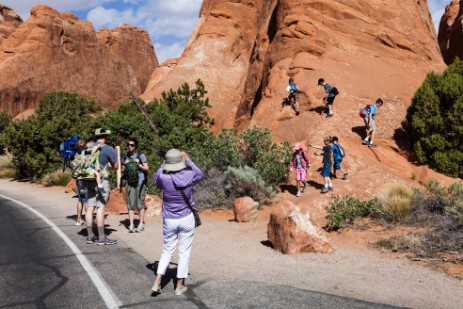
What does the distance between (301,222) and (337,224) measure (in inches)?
63.0

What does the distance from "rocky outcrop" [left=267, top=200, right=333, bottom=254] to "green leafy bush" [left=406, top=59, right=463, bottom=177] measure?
24.7ft

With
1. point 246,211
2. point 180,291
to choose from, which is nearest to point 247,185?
point 246,211

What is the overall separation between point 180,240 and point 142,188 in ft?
14.8

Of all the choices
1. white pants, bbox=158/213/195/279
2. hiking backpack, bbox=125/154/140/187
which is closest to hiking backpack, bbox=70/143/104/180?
hiking backpack, bbox=125/154/140/187

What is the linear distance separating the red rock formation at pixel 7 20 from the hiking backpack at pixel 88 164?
203 feet

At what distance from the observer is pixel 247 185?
12.1 meters

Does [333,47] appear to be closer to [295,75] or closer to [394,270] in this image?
[295,75]

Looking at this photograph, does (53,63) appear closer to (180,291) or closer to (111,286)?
(111,286)

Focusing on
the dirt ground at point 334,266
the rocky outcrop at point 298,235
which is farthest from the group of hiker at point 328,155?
the rocky outcrop at point 298,235

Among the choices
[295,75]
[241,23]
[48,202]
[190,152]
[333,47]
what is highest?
[241,23]

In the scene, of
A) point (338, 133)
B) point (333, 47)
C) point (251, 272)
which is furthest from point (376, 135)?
point (251, 272)

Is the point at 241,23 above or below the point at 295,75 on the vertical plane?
above

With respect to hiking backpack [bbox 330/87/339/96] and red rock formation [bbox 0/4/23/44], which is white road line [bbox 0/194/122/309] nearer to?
hiking backpack [bbox 330/87/339/96]

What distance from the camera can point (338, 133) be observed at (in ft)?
46.5
